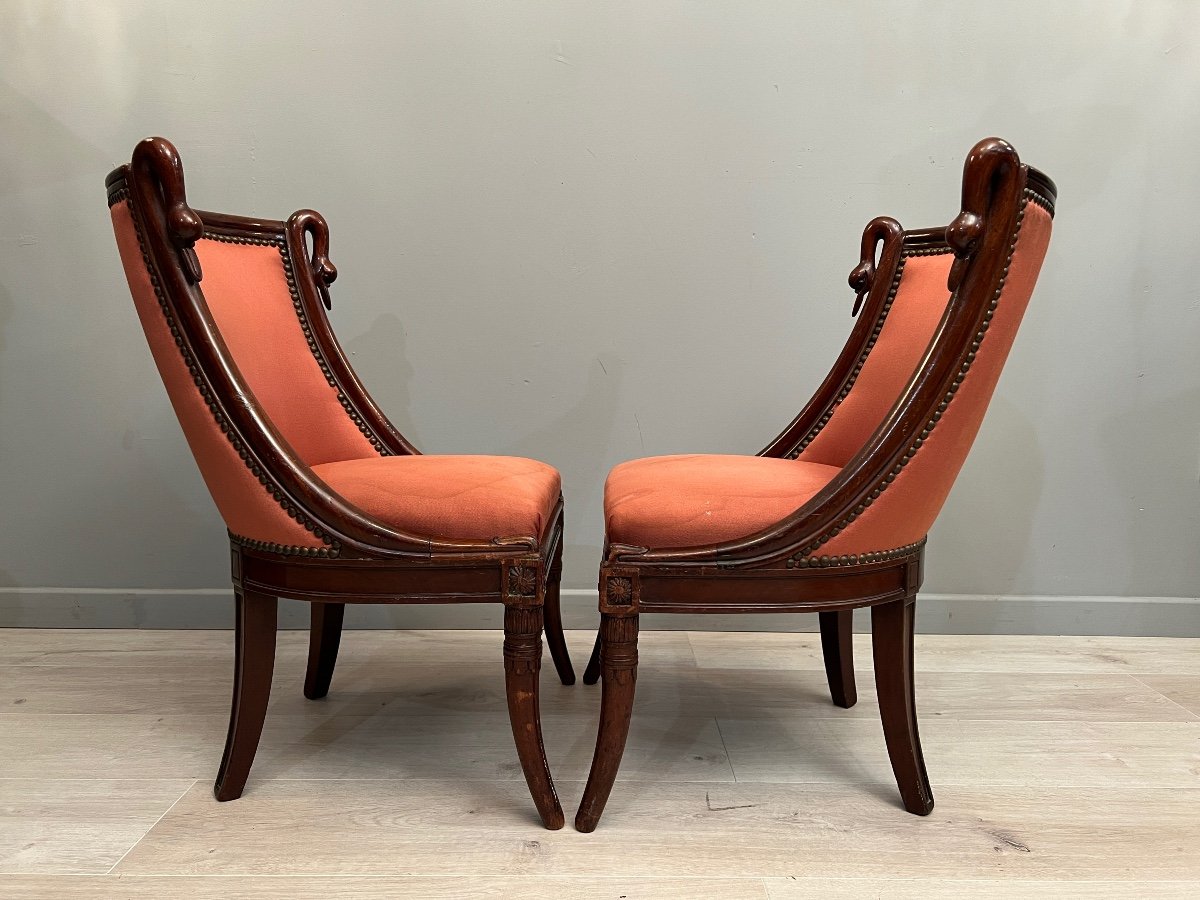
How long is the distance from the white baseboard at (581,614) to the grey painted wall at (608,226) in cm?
4

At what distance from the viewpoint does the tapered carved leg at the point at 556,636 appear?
1.88m

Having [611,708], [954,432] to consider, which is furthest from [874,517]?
[611,708]

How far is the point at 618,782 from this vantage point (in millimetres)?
1483

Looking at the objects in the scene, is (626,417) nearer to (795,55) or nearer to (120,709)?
(795,55)

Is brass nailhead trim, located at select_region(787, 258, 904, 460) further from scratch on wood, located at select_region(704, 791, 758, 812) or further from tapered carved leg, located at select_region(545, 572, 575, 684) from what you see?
scratch on wood, located at select_region(704, 791, 758, 812)

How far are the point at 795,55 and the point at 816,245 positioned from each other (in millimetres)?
473

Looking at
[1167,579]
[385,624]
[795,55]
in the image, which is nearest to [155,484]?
[385,624]

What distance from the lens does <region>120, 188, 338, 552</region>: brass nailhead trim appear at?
1.31 metres

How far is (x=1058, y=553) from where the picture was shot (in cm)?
236

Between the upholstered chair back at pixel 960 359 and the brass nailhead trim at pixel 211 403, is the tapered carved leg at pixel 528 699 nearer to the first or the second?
the brass nailhead trim at pixel 211 403

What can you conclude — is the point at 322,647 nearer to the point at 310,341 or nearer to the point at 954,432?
the point at 310,341

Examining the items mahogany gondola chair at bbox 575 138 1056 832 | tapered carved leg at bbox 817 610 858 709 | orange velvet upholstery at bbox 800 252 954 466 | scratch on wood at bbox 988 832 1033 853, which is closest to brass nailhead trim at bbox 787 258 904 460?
orange velvet upholstery at bbox 800 252 954 466

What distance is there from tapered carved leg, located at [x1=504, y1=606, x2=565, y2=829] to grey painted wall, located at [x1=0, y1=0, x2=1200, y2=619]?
1.02 meters

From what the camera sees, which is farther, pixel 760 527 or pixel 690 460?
pixel 690 460
